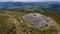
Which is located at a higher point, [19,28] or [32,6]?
[32,6]

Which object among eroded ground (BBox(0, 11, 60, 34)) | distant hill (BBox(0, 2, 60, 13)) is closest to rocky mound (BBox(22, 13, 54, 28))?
eroded ground (BBox(0, 11, 60, 34))

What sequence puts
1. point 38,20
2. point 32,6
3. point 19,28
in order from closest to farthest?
point 19,28 → point 38,20 → point 32,6

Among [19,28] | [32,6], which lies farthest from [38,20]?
[32,6]

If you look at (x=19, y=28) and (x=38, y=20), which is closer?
(x=19, y=28)

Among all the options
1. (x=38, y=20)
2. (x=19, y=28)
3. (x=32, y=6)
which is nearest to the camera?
(x=19, y=28)

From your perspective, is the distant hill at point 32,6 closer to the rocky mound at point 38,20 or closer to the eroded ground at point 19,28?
the rocky mound at point 38,20

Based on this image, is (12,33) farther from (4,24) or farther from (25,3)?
(25,3)

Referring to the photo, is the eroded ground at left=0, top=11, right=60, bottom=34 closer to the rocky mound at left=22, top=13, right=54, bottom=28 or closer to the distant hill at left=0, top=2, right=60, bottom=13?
the rocky mound at left=22, top=13, right=54, bottom=28

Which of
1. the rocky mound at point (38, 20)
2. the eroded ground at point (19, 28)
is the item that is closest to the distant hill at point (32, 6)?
the rocky mound at point (38, 20)

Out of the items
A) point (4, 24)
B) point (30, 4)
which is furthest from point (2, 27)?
point (30, 4)

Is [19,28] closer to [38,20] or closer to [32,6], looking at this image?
[38,20]

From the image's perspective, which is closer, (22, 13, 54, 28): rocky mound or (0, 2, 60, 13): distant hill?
(22, 13, 54, 28): rocky mound
